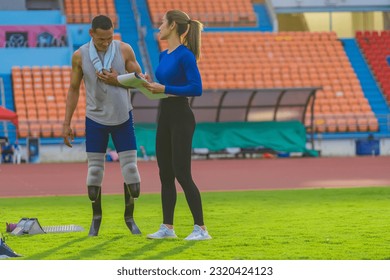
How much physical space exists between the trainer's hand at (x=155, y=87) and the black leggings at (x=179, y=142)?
12.0 inches

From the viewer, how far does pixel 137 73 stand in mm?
9125

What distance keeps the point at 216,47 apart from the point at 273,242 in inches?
1248

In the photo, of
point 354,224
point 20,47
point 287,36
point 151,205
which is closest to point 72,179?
point 151,205

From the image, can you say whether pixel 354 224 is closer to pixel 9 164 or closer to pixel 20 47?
pixel 9 164

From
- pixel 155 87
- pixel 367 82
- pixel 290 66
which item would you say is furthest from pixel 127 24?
pixel 155 87

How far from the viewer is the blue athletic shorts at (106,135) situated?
31.3ft

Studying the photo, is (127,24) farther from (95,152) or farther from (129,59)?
(95,152)

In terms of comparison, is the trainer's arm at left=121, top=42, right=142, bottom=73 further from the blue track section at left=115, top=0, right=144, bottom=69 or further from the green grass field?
the blue track section at left=115, top=0, right=144, bottom=69

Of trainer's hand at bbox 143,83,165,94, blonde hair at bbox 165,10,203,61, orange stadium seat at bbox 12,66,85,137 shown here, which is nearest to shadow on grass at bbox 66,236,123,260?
trainer's hand at bbox 143,83,165,94

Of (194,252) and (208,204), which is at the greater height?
(194,252)

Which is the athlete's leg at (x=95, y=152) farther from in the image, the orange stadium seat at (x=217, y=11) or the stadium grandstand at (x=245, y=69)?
the orange stadium seat at (x=217, y=11)

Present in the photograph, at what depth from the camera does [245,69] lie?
39188 millimetres

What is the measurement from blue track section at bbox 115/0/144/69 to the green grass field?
23.9m

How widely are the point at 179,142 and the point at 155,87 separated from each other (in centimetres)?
60
